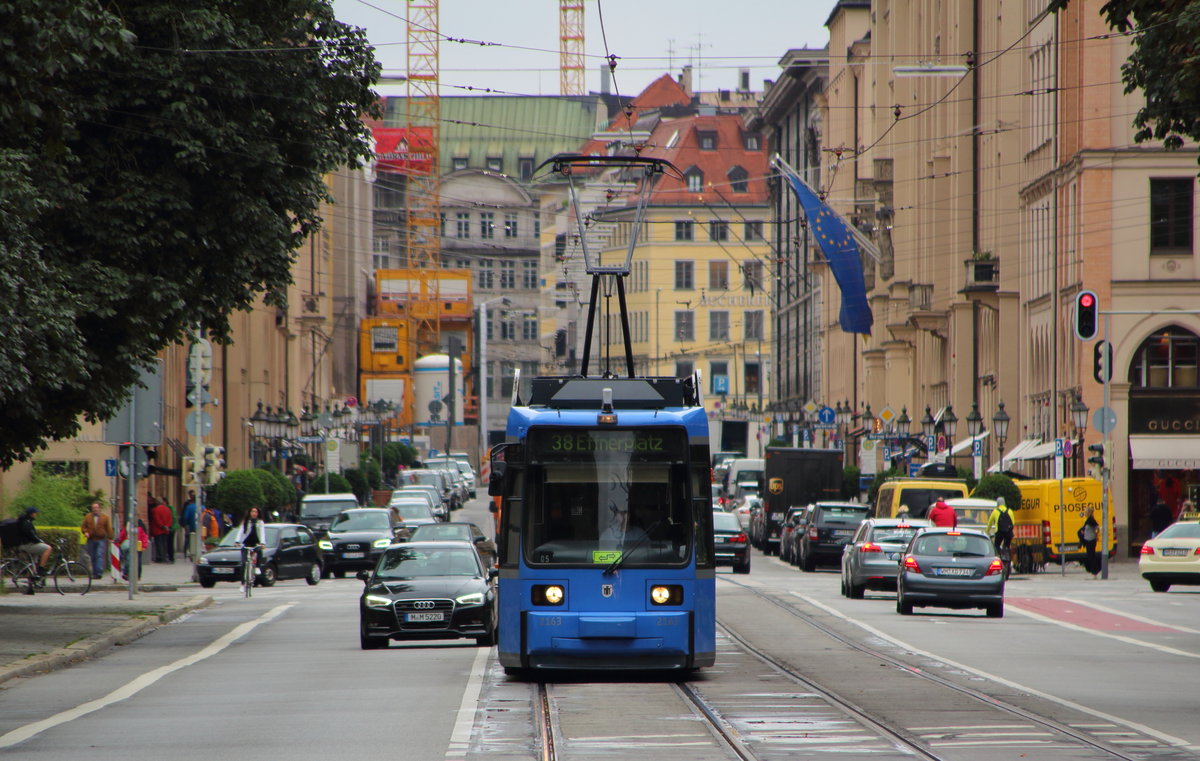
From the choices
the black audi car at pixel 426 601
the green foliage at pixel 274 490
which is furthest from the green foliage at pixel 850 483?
the black audi car at pixel 426 601

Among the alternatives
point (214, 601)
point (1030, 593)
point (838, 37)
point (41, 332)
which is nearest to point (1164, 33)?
point (41, 332)

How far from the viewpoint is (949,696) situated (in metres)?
17.4

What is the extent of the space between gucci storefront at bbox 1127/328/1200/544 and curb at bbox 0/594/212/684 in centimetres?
2915

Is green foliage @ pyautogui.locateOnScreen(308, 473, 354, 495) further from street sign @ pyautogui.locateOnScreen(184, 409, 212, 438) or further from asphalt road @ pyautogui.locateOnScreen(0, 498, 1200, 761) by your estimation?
asphalt road @ pyautogui.locateOnScreen(0, 498, 1200, 761)

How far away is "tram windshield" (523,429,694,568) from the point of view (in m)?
18.6

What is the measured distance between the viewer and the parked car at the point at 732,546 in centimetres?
4681

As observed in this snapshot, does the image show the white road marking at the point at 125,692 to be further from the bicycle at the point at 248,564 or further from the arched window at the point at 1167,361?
the arched window at the point at 1167,361

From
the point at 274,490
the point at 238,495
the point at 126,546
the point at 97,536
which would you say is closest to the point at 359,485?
the point at 274,490

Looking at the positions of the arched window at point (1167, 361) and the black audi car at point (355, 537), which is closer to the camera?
the black audi car at point (355, 537)

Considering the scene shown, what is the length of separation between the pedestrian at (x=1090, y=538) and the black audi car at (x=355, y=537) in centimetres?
1573

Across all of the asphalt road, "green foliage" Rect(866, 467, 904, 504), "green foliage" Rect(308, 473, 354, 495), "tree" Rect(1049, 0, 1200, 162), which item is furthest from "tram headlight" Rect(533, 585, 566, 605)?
"green foliage" Rect(308, 473, 354, 495)

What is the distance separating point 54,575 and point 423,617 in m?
16.5

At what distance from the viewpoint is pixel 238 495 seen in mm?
55844

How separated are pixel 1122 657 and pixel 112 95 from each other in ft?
46.7
